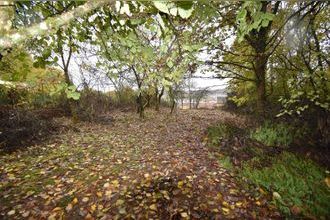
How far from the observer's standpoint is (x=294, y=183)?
3.87 m

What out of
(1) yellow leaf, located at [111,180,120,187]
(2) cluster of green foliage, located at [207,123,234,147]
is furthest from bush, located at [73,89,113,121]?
(1) yellow leaf, located at [111,180,120,187]

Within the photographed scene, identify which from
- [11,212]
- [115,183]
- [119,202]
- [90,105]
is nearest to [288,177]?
[119,202]

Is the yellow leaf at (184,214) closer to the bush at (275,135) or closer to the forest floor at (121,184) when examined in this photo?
the forest floor at (121,184)

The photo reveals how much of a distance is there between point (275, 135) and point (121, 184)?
409cm

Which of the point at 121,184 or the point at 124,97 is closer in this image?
the point at 121,184

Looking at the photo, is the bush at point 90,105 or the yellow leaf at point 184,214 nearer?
the yellow leaf at point 184,214

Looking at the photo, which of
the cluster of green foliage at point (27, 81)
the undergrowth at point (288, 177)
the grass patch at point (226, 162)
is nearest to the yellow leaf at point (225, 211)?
the undergrowth at point (288, 177)

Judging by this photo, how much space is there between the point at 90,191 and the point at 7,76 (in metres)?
2.63

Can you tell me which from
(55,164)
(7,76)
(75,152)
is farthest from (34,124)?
(7,76)

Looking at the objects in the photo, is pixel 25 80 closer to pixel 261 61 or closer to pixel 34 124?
pixel 34 124

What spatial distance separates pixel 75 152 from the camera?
6.11 meters

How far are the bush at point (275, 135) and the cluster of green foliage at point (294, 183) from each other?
3.05ft

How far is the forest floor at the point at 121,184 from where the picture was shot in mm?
3492

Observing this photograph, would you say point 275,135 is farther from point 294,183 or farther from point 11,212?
point 11,212
